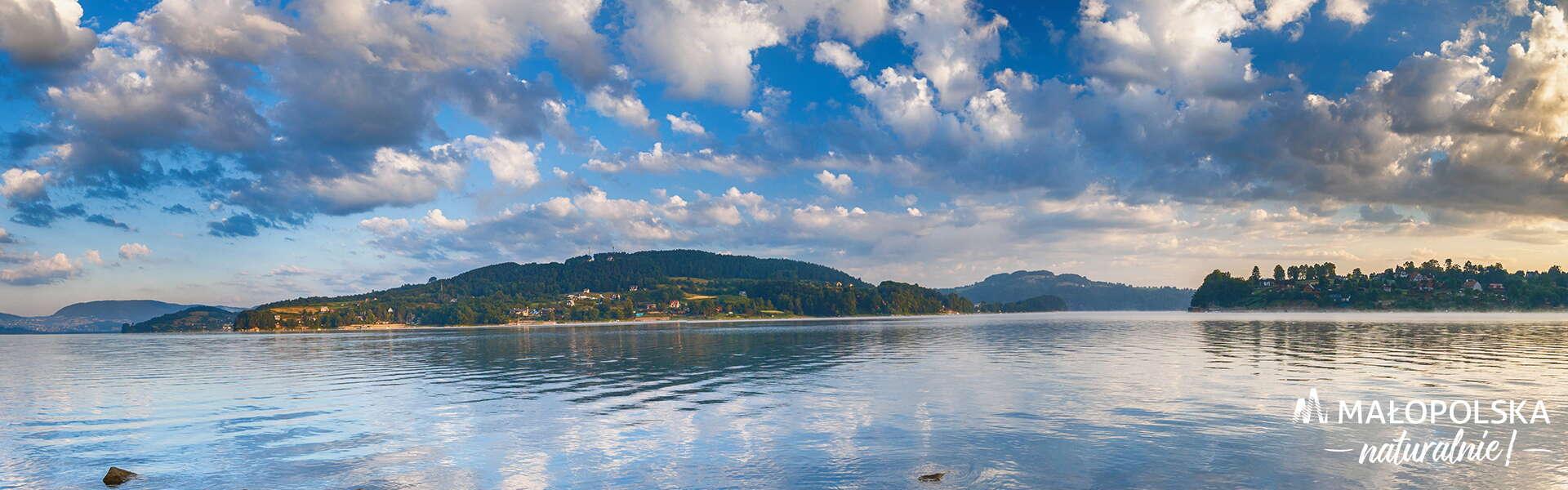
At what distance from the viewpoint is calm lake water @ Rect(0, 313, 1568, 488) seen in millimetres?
28781

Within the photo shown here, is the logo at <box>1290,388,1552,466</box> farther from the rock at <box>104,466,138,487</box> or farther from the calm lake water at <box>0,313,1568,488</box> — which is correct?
the rock at <box>104,466,138,487</box>

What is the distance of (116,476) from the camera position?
30016 mm

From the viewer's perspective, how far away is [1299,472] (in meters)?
27.5

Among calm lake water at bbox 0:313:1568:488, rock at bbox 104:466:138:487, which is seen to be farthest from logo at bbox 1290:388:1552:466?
rock at bbox 104:466:138:487

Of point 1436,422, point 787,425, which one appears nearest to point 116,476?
point 787,425


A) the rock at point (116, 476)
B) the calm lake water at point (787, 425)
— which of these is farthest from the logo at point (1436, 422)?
the rock at point (116, 476)

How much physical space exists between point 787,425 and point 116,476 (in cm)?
2680

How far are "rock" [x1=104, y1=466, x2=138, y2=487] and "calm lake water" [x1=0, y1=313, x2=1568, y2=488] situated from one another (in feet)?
3.16

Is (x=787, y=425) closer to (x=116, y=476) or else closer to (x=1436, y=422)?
(x=116, y=476)

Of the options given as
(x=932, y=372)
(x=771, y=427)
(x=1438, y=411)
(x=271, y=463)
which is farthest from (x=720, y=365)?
(x=1438, y=411)

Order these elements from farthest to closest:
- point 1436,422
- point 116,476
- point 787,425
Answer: point 787,425, point 1436,422, point 116,476

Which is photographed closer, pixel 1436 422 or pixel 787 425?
pixel 1436 422

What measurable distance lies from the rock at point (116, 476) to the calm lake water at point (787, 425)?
964mm

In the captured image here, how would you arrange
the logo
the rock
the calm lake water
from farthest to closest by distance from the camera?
1. the logo
2. the rock
3. the calm lake water
